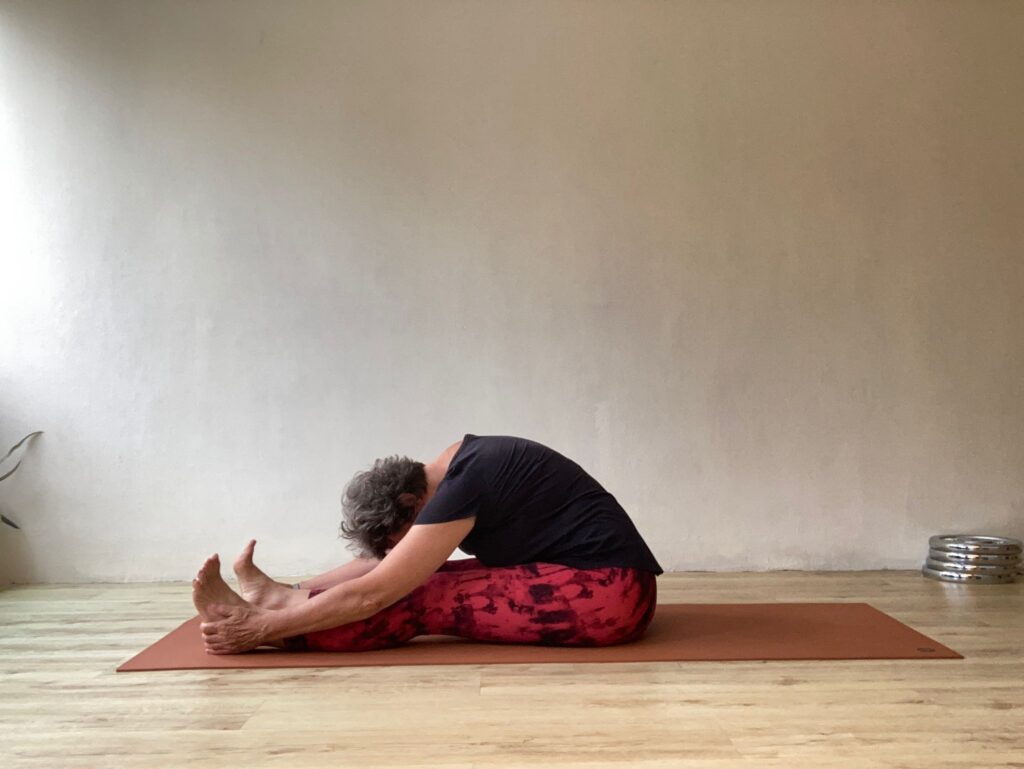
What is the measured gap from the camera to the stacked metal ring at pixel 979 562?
4.26m

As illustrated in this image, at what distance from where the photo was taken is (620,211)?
4617mm

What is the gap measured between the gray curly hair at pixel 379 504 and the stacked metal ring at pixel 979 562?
2595 mm

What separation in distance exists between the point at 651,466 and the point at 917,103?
2100 millimetres

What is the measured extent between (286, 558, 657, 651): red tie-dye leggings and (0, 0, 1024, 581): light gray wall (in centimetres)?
159

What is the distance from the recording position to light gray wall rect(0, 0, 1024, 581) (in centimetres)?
457

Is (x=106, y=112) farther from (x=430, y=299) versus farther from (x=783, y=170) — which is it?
(x=783, y=170)

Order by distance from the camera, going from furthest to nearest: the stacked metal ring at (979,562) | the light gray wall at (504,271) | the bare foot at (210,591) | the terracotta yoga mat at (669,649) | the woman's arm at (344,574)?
the light gray wall at (504,271) < the stacked metal ring at (979,562) < the woman's arm at (344,574) < the terracotta yoga mat at (669,649) < the bare foot at (210,591)

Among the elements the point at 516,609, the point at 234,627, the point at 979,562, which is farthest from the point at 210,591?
the point at 979,562

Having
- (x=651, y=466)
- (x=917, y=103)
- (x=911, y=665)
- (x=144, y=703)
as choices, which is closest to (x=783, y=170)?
(x=917, y=103)

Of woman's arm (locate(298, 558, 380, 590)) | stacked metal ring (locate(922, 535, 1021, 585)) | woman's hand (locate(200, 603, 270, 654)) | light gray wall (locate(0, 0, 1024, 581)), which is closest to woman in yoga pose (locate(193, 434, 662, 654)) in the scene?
woman's hand (locate(200, 603, 270, 654))

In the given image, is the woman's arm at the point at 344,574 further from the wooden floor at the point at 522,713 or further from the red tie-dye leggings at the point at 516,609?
the wooden floor at the point at 522,713

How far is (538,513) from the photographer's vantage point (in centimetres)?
306

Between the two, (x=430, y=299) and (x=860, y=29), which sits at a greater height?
(x=860, y=29)

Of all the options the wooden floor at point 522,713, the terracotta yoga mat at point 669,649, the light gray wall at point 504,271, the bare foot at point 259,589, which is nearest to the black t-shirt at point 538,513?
the terracotta yoga mat at point 669,649
